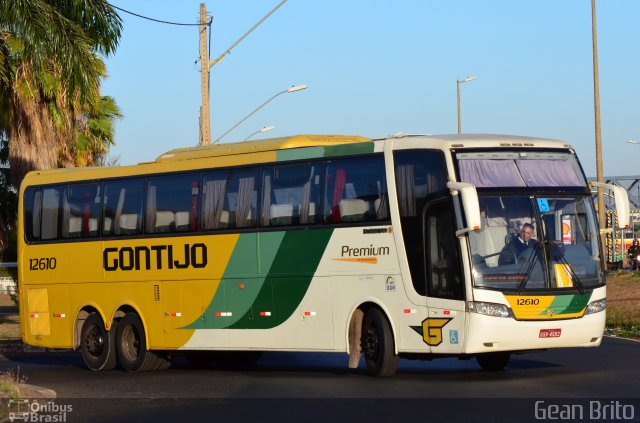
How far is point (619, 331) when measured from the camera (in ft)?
91.3

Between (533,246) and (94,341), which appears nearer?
(533,246)

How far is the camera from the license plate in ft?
56.4

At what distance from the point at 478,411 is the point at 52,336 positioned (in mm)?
12225

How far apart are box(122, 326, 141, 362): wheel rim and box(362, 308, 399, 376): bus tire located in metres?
5.33

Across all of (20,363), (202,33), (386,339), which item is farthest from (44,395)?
(202,33)

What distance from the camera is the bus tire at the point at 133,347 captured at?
22312 millimetres

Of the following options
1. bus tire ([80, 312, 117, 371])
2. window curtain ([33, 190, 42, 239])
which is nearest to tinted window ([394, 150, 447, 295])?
bus tire ([80, 312, 117, 371])

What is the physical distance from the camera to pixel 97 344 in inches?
907

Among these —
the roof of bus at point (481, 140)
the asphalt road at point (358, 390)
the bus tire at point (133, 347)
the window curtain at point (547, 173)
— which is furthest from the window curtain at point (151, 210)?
the window curtain at point (547, 173)

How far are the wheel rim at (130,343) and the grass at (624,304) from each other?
34.3ft

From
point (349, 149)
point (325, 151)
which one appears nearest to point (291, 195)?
point (325, 151)

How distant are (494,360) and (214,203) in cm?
514

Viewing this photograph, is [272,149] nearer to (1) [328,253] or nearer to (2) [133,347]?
(1) [328,253]

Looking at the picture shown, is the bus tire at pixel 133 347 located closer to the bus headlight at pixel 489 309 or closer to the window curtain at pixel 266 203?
the window curtain at pixel 266 203
